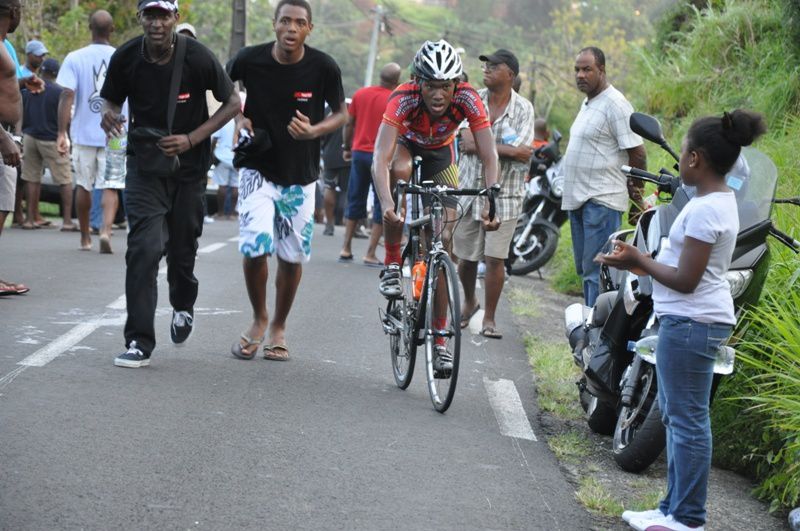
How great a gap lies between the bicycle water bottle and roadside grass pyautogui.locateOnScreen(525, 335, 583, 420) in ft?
3.17

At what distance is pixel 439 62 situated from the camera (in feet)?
22.7

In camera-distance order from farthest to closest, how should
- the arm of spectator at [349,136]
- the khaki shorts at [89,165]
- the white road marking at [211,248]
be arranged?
1. the arm of spectator at [349,136]
2. the white road marking at [211,248]
3. the khaki shorts at [89,165]

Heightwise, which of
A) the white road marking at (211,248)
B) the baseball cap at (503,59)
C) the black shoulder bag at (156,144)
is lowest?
→ the white road marking at (211,248)

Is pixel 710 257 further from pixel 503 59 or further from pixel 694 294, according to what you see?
pixel 503 59

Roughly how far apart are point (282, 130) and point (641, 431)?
3054mm

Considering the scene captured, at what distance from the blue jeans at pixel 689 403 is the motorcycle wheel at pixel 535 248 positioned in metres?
8.84

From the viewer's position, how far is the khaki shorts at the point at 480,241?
9508mm

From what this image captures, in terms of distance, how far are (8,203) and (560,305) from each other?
525cm

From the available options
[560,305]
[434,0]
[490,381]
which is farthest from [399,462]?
[434,0]

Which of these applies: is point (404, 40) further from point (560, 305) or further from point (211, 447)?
point (211, 447)

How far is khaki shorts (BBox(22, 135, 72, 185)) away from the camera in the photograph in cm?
1472

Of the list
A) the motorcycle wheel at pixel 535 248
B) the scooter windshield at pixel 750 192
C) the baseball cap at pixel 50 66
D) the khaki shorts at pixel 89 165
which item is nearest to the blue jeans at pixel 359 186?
the motorcycle wheel at pixel 535 248

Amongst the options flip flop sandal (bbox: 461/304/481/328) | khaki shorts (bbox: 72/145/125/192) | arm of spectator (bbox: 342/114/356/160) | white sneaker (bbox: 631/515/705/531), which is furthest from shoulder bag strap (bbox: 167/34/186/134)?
arm of spectator (bbox: 342/114/356/160)

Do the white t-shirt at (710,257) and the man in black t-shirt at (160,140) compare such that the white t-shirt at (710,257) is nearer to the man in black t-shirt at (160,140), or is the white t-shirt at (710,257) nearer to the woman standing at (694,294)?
the woman standing at (694,294)
